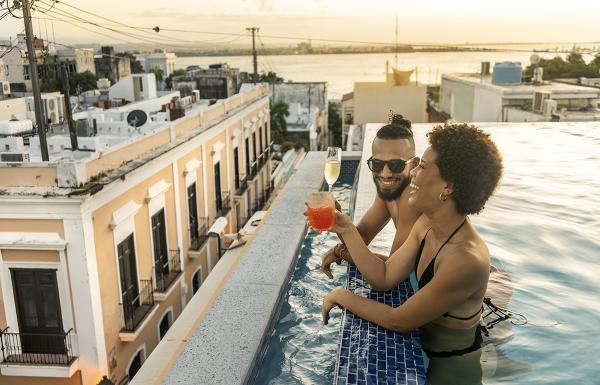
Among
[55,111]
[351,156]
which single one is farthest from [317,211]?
[55,111]

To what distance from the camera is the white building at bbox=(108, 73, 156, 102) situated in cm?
2334

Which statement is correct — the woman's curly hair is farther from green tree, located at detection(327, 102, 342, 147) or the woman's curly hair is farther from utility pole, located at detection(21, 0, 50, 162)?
green tree, located at detection(327, 102, 342, 147)

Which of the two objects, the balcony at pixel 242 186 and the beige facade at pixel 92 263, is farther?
the balcony at pixel 242 186

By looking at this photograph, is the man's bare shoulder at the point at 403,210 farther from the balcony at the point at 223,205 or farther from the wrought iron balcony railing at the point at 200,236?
the balcony at the point at 223,205

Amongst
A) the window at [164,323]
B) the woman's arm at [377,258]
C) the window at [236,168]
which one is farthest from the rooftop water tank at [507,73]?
the woman's arm at [377,258]

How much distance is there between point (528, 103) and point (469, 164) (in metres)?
19.0

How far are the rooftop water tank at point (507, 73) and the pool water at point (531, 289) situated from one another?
1485cm

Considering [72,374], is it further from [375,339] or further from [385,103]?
[385,103]

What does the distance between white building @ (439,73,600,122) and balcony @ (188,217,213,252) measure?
10453mm

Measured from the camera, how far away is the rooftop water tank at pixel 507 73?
23.3 m

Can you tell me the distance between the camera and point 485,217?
7020mm

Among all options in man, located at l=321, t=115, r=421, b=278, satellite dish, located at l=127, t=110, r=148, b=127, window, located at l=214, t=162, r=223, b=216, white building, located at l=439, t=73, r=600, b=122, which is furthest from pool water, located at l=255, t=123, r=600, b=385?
window, located at l=214, t=162, r=223, b=216

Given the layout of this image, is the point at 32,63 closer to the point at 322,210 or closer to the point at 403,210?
the point at 403,210

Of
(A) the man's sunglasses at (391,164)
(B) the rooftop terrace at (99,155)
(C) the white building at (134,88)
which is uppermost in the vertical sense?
(A) the man's sunglasses at (391,164)
